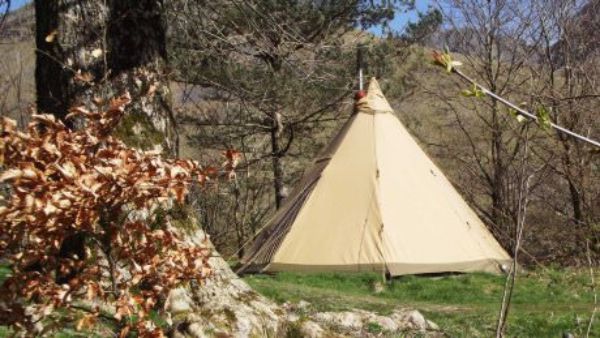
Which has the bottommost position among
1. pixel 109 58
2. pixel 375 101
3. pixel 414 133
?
pixel 109 58

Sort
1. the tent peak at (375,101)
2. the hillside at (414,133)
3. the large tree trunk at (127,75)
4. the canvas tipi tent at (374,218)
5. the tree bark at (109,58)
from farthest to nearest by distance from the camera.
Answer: the hillside at (414,133) → the tent peak at (375,101) → the canvas tipi tent at (374,218) → the tree bark at (109,58) → the large tree trunk at (127,75)

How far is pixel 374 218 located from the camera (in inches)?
409

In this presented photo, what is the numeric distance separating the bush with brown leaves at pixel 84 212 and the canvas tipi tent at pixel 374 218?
24.0ft

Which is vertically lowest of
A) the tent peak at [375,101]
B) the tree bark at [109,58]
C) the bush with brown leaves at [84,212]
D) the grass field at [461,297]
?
the grass field at [461,297]

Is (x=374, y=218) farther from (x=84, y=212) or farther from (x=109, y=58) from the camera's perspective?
(x=84, y=212)

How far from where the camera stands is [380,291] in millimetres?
9641

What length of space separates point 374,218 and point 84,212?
8.03m

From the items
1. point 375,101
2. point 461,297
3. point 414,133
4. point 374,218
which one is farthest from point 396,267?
point 414,133

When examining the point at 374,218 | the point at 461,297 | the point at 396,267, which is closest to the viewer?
the point at 461,297

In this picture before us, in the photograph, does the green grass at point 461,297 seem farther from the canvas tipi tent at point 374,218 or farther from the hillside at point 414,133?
the hillside at point 414,133

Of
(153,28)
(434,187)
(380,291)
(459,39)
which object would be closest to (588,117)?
(459,39)

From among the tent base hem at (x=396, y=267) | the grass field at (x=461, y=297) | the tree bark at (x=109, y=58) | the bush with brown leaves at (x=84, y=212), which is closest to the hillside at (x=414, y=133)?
the tent base hem at (x=396, y=267)

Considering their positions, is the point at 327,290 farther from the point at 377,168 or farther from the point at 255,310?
the point at 255,310

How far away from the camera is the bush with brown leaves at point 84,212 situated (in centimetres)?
247
